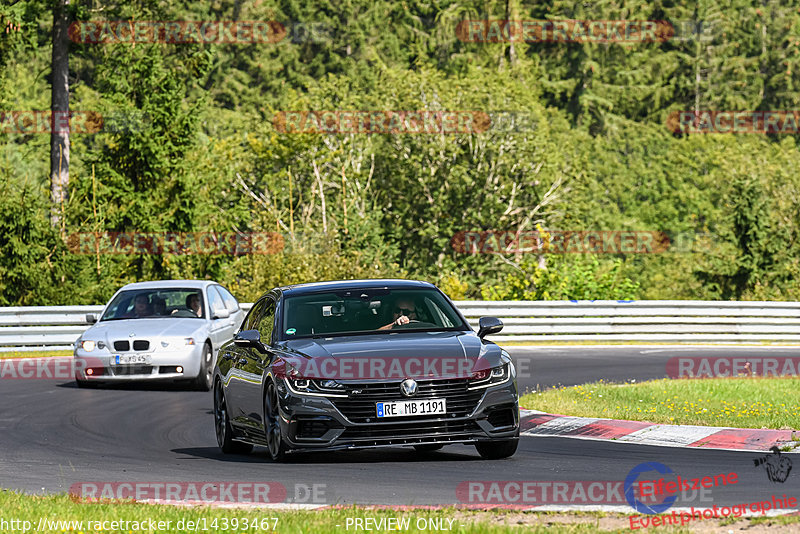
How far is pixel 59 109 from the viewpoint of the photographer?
3847cm

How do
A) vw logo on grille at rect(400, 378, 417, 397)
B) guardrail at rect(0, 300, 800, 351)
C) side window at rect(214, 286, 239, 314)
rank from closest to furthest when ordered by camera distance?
vw logo on grille at rect(400, 378, 417, 397) → side window at rect(214, 286, 239, 314) → guardrail at rect(0, 300, 800, 351)

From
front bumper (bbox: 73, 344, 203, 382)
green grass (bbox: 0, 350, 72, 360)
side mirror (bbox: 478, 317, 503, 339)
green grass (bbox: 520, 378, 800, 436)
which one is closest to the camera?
side mirror (bbox: 478, 317, 503, 339)

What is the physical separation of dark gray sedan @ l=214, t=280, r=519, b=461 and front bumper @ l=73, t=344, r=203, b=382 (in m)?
7.83

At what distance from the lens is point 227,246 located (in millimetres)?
36750

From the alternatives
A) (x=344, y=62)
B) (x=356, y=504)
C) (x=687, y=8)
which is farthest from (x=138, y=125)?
(x=687, y=8)

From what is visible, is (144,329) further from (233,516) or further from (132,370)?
(233,516)

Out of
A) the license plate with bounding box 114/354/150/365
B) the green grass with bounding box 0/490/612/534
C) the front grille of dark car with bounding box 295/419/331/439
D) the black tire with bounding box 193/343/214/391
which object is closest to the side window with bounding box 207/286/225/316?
the black tire with bounding box 193/343/214/391

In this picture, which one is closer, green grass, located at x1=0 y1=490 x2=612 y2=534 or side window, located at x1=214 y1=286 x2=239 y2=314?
green grass, located at x1=0 y1=490 x2=612 y2=534

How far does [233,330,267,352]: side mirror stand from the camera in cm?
1202

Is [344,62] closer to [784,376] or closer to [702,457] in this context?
[784,376]

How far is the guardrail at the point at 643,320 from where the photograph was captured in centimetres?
3033

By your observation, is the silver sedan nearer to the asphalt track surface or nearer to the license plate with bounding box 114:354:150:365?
the license plate with bounding box 114:354:150:365

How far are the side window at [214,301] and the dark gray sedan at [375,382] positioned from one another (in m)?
9.29

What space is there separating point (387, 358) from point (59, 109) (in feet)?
96.7
